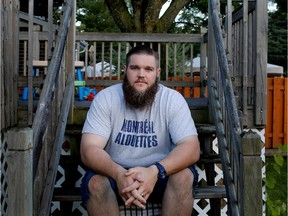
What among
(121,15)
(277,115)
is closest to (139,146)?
(121,15)

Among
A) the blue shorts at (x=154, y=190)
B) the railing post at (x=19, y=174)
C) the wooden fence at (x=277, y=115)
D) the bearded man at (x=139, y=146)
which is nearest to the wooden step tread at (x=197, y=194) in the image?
the bearded man at (x=139, y=146)

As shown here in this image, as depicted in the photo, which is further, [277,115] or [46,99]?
[277,115]

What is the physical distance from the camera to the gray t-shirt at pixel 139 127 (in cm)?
299

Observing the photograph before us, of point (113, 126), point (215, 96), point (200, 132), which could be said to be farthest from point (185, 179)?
point (215, 96)

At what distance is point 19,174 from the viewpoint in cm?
219

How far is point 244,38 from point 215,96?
0.55 metres

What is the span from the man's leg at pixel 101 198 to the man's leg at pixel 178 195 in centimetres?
29

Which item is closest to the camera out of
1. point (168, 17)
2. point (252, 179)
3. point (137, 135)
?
point (252, 179)

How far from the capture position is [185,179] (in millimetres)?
2797

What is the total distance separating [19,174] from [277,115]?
937cm

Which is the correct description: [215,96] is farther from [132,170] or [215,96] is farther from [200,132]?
[132,170]

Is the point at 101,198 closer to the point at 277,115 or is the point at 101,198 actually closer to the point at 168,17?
the point at 168,17

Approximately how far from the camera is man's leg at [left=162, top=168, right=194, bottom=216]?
9.02ft

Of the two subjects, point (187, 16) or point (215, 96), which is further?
point (187, 16)
